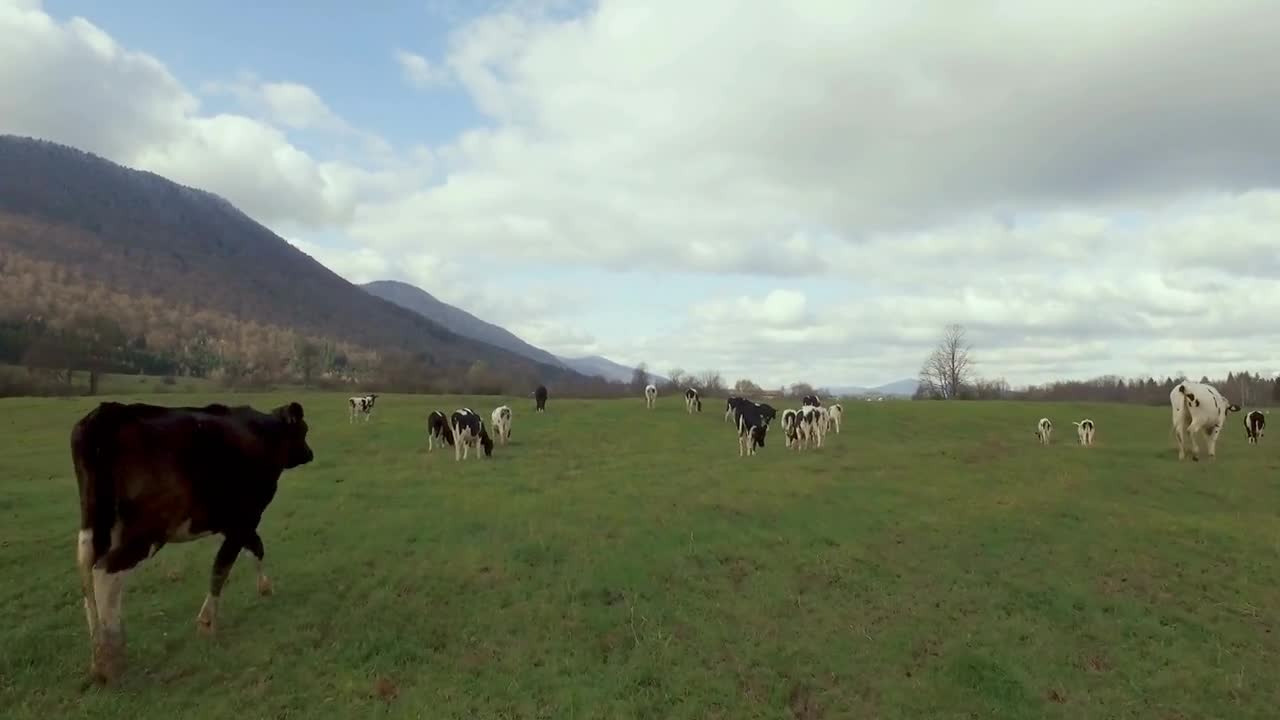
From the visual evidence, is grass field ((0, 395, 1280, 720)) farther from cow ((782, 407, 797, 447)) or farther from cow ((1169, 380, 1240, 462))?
cow ((782, 407, 797, 447))

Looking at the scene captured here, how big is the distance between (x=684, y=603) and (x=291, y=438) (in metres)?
6.74

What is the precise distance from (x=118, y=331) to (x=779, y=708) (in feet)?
372

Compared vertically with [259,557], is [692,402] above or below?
above

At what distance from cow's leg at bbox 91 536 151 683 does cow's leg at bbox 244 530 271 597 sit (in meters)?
2.17

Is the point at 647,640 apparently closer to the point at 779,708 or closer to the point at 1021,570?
the point at 779,708

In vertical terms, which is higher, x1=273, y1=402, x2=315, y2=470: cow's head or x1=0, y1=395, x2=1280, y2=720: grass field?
x1=273, y1=402, x2=315, y2=470: cow's head

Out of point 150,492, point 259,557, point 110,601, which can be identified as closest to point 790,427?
point 259,557

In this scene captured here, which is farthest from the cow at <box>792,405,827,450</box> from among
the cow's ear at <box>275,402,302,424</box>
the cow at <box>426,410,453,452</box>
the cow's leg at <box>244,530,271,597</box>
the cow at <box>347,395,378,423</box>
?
the cow at <box>347,395,378,423</box>

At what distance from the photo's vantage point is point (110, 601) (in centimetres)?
899

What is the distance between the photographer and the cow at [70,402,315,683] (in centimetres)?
892

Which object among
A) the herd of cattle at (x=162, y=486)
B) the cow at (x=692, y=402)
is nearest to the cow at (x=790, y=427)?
the cow at (x=692, y=402)

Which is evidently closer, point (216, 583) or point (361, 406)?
point (216, 583)

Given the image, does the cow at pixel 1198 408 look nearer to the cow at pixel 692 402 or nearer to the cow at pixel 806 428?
the cow at pixel 806 428

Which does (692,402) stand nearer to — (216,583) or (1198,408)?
(1198,408)
